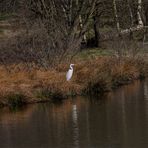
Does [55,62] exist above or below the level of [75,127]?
above

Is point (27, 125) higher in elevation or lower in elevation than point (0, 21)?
lower

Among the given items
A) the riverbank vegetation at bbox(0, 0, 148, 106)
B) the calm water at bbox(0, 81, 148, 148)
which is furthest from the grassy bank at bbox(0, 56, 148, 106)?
the calm water at bbox(0, 81, 148, 148)

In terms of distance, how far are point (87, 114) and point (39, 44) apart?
9.18 m

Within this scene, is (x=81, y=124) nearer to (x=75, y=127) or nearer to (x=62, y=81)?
(x=75, y=127)

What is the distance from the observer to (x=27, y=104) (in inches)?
1011

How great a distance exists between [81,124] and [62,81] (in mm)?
6860

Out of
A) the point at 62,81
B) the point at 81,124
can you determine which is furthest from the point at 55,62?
the point at 81,124

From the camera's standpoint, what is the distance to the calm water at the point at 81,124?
691 inches

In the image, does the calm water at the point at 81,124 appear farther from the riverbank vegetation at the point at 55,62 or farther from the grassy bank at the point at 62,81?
the riverbank vegetation at the point at 55,62

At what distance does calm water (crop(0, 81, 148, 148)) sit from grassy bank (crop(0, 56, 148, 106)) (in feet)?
2.36

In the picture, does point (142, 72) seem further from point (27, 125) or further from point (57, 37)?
point (27, 125)

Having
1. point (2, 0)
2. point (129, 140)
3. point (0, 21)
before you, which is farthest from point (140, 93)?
point (0, 21)

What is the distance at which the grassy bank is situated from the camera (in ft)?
84.4

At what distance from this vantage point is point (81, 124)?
20.5 m
